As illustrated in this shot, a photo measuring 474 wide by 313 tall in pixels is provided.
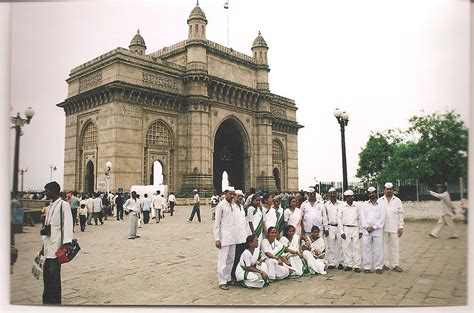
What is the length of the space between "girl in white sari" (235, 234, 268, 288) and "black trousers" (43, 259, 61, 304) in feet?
8.18

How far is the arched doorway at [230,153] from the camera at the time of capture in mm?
27998

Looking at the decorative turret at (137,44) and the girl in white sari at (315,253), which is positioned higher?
the decorative turret at (137,44)

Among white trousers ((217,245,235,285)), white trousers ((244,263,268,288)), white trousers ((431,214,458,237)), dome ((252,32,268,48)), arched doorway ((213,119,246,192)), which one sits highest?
dome ((252,32,268,48))

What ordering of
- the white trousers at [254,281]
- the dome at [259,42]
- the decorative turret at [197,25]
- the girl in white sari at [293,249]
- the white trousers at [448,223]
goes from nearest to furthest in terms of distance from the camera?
the white trousers at [254,281] < the girl in white sari at [293,249] < the white trousers at [448,223] < the decorative turret at [197,25] < the dome at [259,42]

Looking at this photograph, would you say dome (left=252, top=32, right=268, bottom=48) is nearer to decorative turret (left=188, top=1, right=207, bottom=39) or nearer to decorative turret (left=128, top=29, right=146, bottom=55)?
decorative turret (left=188, top=1, right=207, bottom=39)

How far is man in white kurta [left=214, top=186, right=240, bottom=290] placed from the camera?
569 centimetres

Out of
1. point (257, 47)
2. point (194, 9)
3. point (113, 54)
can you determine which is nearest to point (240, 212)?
point (113, 54)

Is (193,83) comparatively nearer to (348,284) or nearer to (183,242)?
(183,242)

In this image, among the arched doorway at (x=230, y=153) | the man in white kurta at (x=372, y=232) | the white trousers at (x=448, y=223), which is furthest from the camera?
the arched doorway at (x=230, y=153)

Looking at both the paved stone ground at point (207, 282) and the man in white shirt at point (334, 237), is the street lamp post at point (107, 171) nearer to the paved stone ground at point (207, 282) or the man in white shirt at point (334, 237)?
the paved stone ground at point (207, 282)

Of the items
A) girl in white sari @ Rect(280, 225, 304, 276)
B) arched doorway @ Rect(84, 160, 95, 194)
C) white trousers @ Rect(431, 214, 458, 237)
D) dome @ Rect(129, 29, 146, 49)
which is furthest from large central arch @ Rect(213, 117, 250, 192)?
girl in white sari @ Rect(280, 225, 304, 276)

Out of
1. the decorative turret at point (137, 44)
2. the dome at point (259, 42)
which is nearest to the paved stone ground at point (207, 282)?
the decorative turret at point (137, 44)

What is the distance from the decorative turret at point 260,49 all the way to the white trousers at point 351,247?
23.0 m

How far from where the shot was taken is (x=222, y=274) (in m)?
5.65
